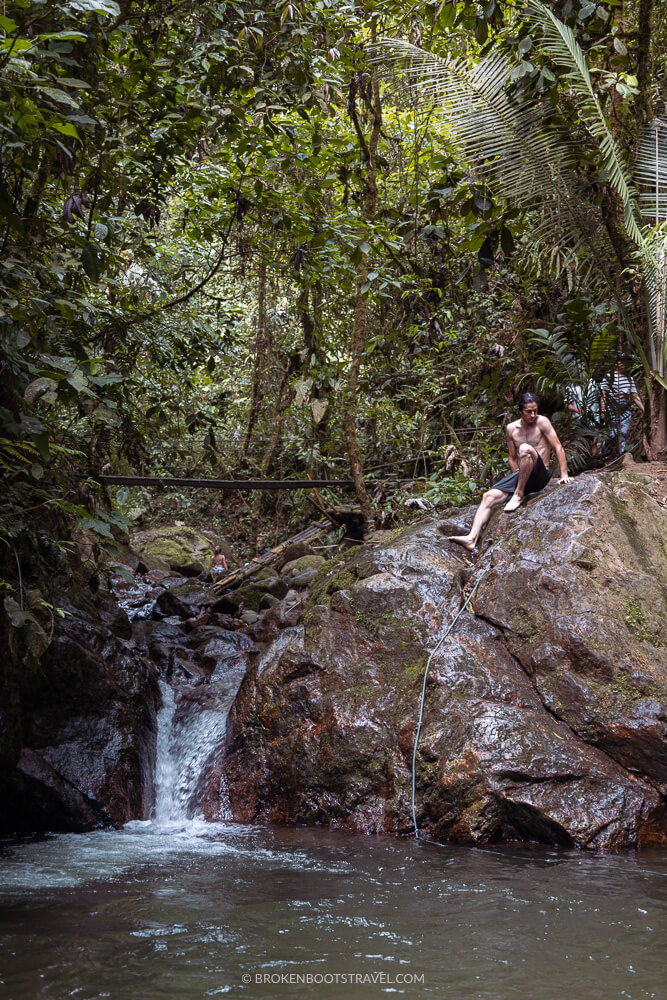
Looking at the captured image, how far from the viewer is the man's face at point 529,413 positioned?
287 inches

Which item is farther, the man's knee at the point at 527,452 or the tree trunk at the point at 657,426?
the tree trunk at the point at 657,426

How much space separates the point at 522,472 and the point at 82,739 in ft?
14.3

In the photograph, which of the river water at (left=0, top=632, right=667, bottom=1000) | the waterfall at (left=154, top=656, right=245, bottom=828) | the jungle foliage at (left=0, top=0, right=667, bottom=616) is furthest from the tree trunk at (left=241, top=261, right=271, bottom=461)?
the river water at (left=0, top=632, right=667, bottom=1000)

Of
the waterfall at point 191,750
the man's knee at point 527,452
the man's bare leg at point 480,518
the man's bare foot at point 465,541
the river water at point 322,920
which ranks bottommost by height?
the river water at point 322,920

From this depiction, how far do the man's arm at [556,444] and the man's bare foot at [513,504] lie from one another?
40 centimetres

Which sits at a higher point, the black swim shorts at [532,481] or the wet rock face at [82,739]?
the black swim shorts at [532,481]

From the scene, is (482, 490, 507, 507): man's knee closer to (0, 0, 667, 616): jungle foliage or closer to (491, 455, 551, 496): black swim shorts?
(491, 455, 551, 496): black swim shorts

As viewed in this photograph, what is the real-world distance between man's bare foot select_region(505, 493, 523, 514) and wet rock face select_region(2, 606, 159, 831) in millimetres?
3594

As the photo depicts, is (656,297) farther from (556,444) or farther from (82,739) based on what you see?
(82,739)

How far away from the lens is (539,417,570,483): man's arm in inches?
273

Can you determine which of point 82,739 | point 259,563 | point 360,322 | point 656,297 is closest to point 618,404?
point 656,297

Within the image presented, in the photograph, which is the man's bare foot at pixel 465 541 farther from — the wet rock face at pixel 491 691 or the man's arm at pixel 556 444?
the man's arm at pixel 556 444

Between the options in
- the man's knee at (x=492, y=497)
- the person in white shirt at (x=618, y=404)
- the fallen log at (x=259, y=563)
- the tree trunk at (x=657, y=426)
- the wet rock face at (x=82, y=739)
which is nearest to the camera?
the wet rock face at (x=82, y=739)

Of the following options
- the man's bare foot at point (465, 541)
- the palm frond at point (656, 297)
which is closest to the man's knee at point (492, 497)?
the man's bare foot at point (465, 541)
